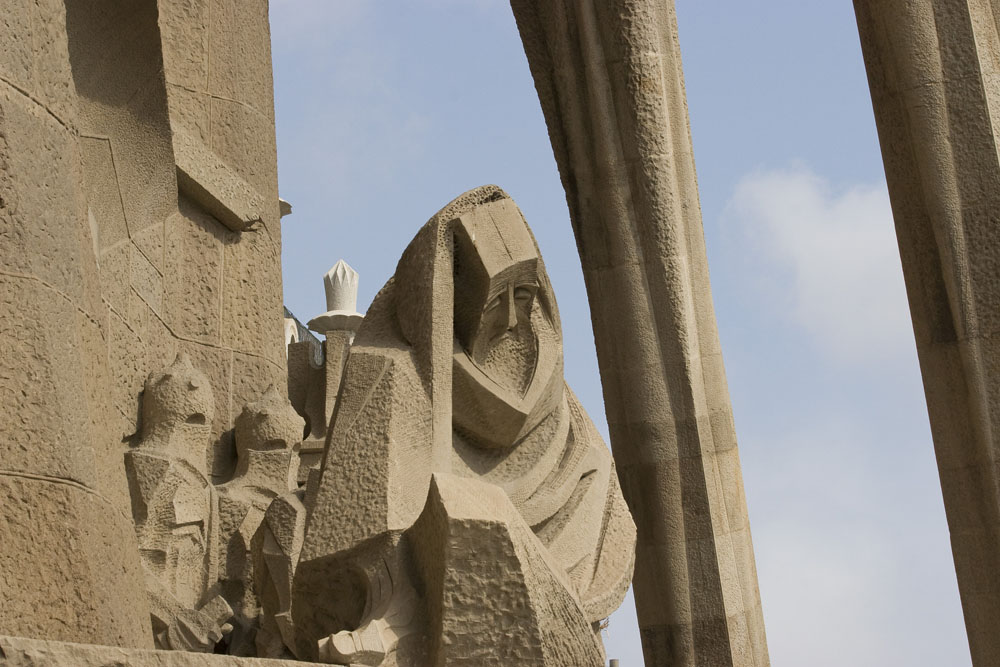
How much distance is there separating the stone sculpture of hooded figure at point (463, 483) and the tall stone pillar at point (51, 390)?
62 centimetres

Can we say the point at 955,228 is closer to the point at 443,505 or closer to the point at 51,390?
the point at 443,505

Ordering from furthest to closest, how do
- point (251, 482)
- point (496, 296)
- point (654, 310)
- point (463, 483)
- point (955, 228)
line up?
point (654, 310) → point (955, 228) → point (251, 482) → point (496, 296) → point (463, 483)

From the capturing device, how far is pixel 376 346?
4352mm

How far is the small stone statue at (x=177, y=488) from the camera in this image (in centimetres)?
563

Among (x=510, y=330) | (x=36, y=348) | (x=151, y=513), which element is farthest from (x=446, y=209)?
(x=151, y=513)

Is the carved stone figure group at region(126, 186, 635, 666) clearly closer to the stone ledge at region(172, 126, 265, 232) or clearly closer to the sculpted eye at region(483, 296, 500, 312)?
the sculpted eye at region(483, 296, 500, 312)

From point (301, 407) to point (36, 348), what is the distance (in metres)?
4.55

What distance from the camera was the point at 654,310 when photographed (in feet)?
26.0

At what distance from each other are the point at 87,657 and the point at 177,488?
331 cm

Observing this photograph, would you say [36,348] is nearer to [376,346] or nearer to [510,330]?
[376,346]

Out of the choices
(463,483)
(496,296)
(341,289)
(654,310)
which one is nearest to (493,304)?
(496,296)

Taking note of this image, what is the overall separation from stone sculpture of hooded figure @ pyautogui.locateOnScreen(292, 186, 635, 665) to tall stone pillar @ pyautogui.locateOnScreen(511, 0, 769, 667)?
2864 millimetres

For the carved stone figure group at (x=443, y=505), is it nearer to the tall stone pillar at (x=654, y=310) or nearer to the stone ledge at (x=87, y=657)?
the stone ledge at (x=87, y=657)

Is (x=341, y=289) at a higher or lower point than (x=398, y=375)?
higher
